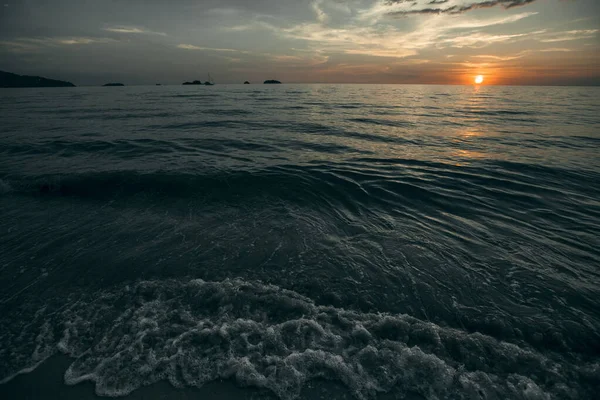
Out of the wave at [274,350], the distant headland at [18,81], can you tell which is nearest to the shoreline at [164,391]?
the wave at [274,350]

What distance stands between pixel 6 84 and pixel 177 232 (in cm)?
24616

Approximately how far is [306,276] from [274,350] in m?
1.81

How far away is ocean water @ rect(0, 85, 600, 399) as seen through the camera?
12.2 feet

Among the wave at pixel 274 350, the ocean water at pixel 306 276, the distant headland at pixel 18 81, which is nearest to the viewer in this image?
the wave at pixel 274 350

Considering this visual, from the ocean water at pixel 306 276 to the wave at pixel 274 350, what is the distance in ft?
0.08

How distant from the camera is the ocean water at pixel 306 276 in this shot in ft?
12.2

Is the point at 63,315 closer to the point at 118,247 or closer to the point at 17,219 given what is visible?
the point at 118,247

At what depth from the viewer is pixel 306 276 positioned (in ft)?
18.3

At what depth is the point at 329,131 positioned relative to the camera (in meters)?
21.2

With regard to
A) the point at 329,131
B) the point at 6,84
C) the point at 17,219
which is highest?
the point at 6,84

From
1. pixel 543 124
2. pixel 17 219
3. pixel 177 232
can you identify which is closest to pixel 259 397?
pixel 177 232

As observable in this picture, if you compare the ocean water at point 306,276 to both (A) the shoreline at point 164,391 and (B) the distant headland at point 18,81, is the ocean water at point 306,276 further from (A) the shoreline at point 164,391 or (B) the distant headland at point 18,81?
(B) the distant headland at point 18,81

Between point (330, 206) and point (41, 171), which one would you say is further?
point (41, 171)

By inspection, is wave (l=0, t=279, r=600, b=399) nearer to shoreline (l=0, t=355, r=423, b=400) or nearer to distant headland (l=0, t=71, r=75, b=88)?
shoreline (l=0, t=355, r=423, b=400)
